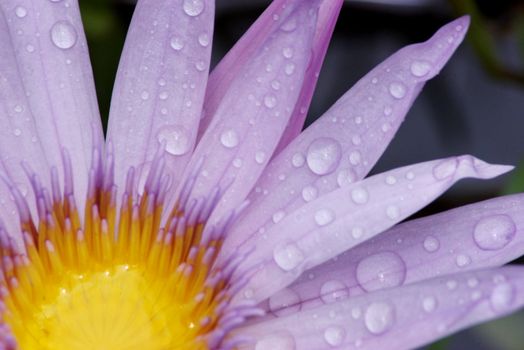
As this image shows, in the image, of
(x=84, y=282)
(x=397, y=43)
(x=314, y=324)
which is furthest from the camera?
(x=397, y=43)

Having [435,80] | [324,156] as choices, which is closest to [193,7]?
[324,156]

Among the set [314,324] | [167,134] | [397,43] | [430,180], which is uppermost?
[397,43]

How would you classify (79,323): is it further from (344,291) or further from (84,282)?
(344,291)

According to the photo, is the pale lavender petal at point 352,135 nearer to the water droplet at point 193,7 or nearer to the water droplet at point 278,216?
the water droplet at point 278,216

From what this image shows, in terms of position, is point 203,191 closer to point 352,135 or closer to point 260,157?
point 260,157

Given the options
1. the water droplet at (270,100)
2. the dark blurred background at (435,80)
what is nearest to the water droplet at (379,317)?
the water droplet at (270,100)

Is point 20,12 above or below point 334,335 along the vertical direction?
above

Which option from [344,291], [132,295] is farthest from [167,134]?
[344,291]

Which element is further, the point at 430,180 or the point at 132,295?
the point at 132,295
